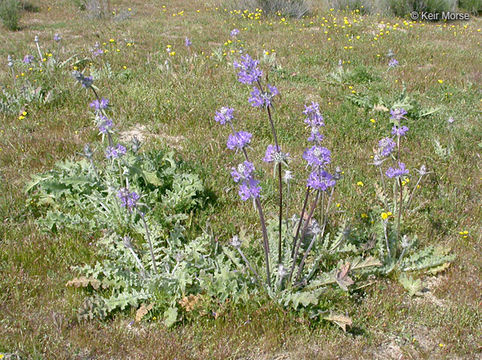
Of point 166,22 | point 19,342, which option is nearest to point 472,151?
point 19,342

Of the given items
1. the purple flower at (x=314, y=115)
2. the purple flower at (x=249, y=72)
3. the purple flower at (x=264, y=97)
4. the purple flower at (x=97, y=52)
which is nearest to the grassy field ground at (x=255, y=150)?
the purple flower at (x=97, y=52)

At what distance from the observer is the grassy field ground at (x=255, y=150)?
257 cm

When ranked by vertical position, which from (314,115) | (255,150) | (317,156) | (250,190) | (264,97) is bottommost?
(255,150)

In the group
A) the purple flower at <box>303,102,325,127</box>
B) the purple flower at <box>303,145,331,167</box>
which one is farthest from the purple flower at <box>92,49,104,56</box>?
the purple flower at <box>303,145,331,167</box>

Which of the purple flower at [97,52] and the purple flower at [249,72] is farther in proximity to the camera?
the purple flower at [97,52]

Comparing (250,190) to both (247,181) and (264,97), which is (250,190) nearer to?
(247,181)

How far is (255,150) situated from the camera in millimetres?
4688

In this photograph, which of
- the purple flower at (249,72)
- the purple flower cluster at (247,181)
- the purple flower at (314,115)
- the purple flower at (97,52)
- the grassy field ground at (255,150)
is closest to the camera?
the purple flower cluster at (247,181)

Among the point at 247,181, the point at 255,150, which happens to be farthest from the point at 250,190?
the point at 255,150

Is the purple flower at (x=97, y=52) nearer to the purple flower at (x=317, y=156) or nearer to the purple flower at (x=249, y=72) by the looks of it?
the purple flower at (x=249, y=72)

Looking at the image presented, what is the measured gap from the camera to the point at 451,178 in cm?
422

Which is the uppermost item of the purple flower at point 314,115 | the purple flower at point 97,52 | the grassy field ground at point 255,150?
the purple flower at point 97,52

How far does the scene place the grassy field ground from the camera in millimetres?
2574

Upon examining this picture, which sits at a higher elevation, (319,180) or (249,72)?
(249,72)
